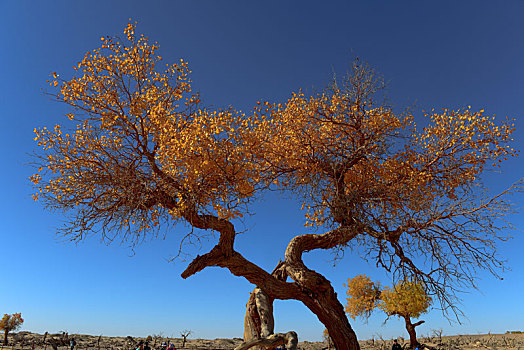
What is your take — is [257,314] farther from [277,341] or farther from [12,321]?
[12,321]

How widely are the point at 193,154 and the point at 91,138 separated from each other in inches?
151

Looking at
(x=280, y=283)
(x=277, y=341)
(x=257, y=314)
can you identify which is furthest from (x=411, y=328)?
(x=277, y=341)

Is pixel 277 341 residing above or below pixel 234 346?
above

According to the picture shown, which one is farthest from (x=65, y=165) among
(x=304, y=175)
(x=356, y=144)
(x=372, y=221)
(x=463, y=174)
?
(x=463, y=174)

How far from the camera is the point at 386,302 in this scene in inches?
1289

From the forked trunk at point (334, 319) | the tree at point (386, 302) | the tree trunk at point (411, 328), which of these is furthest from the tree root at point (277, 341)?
the tree trunk at point (411, 328)

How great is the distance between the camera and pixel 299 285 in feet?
42.2

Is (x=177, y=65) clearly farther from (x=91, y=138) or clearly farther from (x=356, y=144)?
(x=356, y=144)

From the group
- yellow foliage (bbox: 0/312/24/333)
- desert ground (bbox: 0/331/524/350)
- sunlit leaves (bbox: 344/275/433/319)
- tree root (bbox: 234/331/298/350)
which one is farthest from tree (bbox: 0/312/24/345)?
tree root (bbox: 234/331/298/350)

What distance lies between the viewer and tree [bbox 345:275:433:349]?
30470mm

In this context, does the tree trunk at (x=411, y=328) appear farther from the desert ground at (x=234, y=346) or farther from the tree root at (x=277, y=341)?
the tree root at (x=277, y=341)

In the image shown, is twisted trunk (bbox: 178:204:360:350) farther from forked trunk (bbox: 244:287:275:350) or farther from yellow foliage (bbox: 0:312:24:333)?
yellow foliage (bbox: 0:312:24:333)

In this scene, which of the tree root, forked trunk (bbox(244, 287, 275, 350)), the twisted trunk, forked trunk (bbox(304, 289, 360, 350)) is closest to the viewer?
the tree root

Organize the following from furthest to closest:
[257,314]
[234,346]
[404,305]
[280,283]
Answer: [234,346] < [404,305] < [280,283] < [257,314]
